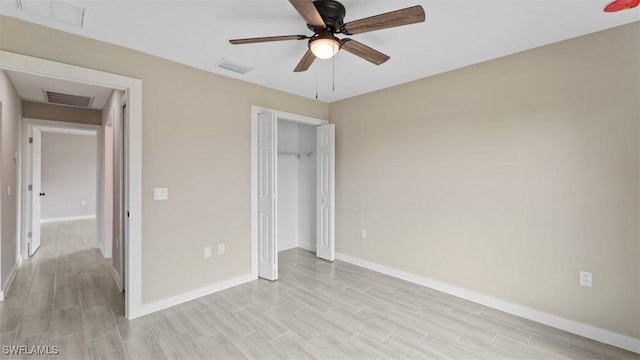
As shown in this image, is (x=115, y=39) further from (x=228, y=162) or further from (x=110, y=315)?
(x=110, y=315)

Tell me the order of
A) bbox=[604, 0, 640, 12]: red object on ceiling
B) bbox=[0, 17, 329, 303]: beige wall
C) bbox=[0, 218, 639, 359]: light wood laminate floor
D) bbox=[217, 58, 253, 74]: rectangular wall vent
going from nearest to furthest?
bbox=[604, 0, 640, 12]: red object on ceiling → bbox=[0, 218, 639, 359]: light wood laminate floor → bbox=[0, 17, 329, 303]: beige wall → bbox=[217, 58, 253, 74]: rectangular wall vent

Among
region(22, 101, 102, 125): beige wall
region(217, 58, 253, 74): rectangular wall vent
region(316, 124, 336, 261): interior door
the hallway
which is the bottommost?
the hallway

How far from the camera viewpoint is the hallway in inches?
90.0

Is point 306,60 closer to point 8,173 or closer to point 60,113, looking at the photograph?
point 8,173

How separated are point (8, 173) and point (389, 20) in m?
4.49

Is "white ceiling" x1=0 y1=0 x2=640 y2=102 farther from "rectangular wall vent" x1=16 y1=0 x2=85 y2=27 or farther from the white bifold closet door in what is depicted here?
the white bifold closet door

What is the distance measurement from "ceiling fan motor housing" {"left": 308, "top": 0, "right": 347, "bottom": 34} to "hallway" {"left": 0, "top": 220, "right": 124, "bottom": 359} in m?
3.01

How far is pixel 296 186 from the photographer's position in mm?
5230

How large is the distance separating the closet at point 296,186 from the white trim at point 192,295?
150 centimetres

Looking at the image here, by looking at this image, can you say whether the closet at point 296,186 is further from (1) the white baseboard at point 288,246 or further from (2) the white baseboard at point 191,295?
(2) the white baseboard at point 191,295

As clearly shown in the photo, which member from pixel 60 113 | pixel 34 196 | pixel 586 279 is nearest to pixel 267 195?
pixel 586 279

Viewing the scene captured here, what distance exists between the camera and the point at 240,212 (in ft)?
11.4

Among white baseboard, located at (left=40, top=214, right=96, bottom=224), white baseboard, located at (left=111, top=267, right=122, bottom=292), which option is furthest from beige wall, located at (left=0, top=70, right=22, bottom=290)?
white baseboard, located at (left=40, top=214, right=96, bottom=224)

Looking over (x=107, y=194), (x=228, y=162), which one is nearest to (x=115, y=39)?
(x=228, y=162)
